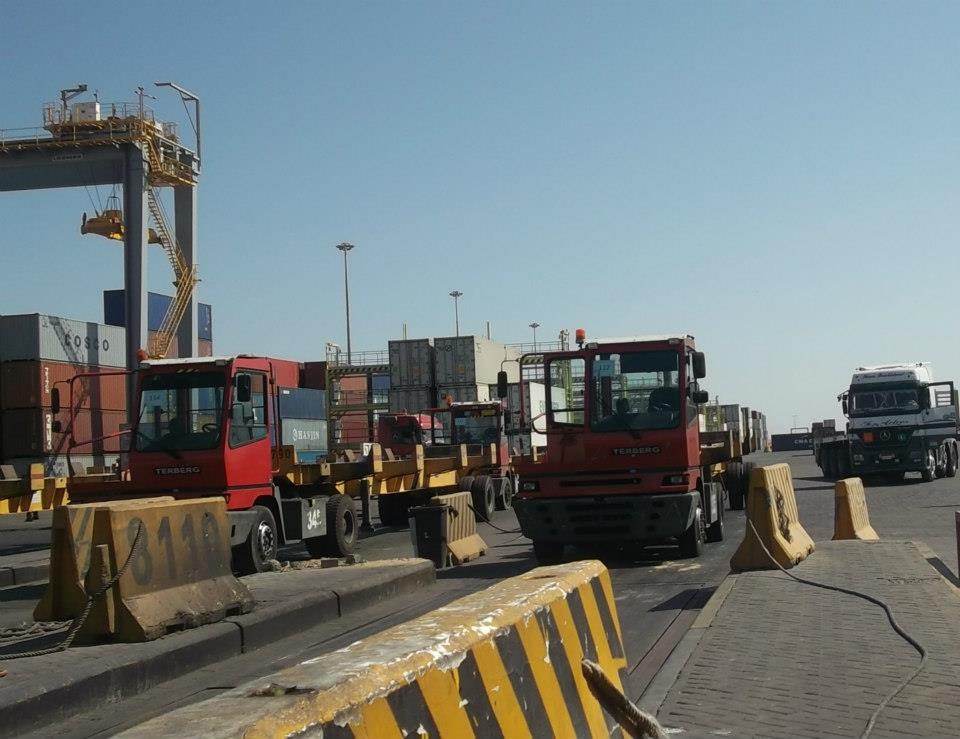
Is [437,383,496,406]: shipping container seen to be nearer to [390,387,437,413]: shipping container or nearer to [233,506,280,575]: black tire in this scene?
[390,387,437,413]: shipping container

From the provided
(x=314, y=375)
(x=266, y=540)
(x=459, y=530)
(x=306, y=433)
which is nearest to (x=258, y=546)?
(x=266, y=540)

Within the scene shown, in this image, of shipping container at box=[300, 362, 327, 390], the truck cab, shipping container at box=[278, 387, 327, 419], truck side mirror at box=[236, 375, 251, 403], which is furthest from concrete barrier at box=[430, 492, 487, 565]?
shipping container at box=[300, 362, 327, 390]

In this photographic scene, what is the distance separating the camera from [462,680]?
3.45 meters

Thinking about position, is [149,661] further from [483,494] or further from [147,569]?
[483,494]

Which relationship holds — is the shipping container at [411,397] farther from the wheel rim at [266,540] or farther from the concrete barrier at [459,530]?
the wheel rim at [266,540]

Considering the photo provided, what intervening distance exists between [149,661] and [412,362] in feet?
144

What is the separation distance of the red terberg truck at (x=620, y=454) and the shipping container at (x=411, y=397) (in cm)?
3695

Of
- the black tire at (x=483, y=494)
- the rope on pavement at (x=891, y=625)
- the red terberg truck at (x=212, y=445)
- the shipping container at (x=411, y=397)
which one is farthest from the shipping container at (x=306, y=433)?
the rope on pavement at (x=891, y=625)

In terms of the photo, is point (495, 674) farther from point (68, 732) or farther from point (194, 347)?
point (194, 347)

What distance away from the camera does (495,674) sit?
12.0 ft

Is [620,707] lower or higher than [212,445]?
lower

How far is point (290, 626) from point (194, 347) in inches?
1713

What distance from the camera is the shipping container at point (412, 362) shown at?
51.9 metres

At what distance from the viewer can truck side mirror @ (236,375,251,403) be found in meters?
14.6
